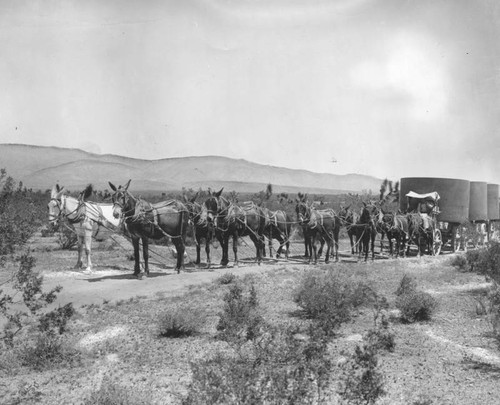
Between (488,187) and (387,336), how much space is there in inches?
786

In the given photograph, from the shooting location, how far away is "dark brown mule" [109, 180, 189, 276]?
1294 cm

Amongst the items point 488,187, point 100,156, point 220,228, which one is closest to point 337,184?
point 100,156

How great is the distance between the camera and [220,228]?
52.9ft

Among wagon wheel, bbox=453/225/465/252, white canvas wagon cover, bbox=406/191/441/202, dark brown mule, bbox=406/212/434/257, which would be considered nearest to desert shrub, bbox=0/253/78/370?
dark brown mule, bbox=406/212/434/257

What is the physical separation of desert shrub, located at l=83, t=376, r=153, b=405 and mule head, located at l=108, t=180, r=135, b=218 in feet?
24.0

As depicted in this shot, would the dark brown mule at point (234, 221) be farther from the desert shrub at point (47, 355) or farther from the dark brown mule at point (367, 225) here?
the desert shrub at point (47, 355)

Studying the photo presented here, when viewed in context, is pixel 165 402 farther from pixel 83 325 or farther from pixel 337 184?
pixel 337 184

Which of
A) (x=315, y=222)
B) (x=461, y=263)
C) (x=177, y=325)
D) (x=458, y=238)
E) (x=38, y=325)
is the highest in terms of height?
(x=315, y=222)

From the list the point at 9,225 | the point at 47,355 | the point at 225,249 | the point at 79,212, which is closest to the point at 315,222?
the point at 225,249

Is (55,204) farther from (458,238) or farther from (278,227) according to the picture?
(458,238)

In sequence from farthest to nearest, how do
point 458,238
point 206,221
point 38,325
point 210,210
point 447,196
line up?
point 458,238 → point 447,196 → point 210,210 → point 206,221 → point 38,325

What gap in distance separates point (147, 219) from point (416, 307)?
24.5 ft

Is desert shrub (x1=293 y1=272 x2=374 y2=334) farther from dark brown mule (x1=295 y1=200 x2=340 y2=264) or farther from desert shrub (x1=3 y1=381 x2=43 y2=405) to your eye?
dark brown mule (x1=295 y1=200 x2=340 y2=264)

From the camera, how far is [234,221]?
16344 millimetres
